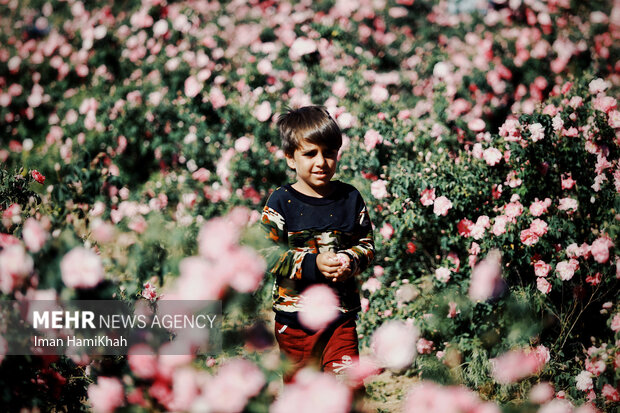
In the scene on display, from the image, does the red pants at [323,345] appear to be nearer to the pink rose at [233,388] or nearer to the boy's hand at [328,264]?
the boy's hand at [328,264]

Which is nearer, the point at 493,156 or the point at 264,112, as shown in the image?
the point at 493,156

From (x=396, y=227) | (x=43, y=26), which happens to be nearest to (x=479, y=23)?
(x=396, y=227)

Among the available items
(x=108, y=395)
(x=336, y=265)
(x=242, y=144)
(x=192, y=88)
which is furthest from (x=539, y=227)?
(x=192, y=88)

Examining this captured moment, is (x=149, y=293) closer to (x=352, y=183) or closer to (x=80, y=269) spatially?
(x=80, y=269)

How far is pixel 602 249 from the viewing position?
7.07 feet

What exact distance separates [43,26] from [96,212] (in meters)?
5.87

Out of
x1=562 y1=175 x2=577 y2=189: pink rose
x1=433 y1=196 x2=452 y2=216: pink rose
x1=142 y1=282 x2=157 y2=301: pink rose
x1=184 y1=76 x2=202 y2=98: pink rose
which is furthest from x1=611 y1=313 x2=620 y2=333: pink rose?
x1=184 y1=76 x2=202 y2=98: pink rose

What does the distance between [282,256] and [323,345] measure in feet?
1.33

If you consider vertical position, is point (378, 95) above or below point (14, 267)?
below

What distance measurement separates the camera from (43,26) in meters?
7.59

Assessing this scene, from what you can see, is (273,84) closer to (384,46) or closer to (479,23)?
(384,46)

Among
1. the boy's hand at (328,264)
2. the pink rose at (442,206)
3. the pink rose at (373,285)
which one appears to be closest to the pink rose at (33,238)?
the boy's hand at (328,264)

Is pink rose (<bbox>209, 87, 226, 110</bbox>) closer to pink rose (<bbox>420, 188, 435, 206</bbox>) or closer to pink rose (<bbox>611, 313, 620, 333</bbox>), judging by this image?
pink rose (<bbox>420, 188, 435, 206</bbox>)

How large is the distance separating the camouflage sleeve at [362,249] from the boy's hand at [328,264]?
8 cm
